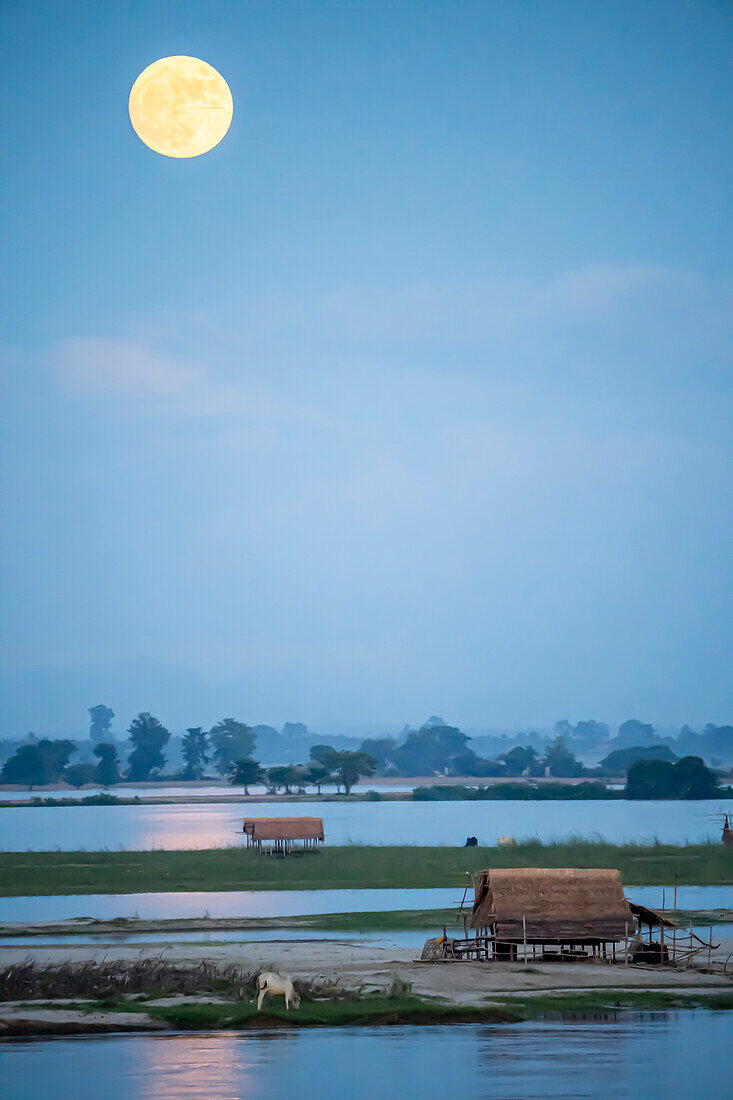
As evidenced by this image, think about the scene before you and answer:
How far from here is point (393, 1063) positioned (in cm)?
2402

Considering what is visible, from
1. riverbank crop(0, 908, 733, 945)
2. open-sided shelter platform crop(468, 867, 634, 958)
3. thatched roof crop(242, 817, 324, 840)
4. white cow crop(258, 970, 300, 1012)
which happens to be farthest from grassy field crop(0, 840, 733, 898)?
white cow crop(258, 970, 300, 1012)

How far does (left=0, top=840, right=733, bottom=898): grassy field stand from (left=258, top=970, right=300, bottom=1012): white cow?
3027 centimetres

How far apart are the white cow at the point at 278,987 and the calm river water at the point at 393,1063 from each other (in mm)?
1658

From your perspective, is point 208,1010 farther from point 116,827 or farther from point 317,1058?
point 116,827

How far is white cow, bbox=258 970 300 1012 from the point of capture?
2781 centimetres

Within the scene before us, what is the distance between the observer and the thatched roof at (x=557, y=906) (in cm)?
3378

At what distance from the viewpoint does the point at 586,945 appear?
118 feet

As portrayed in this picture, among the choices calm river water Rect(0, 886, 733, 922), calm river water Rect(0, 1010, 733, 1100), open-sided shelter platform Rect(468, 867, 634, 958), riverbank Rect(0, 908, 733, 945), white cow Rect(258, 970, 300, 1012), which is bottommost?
calm river water Rect(0, 886, 733, 922)

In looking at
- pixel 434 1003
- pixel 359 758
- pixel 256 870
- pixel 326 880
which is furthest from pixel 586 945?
pixel 359 758

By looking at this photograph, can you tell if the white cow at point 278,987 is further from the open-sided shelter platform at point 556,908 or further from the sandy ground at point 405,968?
the open-sided shelter platform at point 556,908

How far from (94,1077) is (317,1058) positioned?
4.47 m

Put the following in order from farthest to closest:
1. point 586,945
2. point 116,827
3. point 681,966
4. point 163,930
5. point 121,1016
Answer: point 116,827
point 163,930
point 586,945
point 681,966
point 121,1016

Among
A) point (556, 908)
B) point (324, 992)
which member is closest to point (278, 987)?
point (324, 992)

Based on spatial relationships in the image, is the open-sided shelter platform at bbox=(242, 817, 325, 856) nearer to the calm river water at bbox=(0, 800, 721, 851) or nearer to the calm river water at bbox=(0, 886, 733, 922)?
the calm river water at bbox=(0, 886, 733, 922)
